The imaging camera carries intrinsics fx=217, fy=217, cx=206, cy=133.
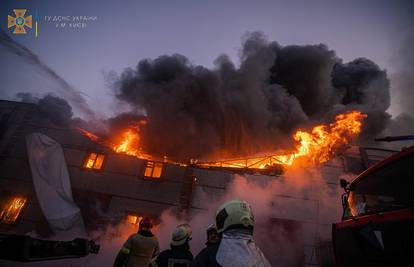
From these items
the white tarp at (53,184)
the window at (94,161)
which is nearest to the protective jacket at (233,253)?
the white tarp at (53,184)

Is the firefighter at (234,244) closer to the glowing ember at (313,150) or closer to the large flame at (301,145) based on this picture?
the large flame at (301,145)

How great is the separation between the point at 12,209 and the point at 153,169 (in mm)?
8347

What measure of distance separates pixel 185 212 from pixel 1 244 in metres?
10.9

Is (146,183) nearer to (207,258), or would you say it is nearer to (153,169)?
(153,169)

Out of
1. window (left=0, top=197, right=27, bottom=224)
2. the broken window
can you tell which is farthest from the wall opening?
window (left=0, top=197, right=27, bottom=224)

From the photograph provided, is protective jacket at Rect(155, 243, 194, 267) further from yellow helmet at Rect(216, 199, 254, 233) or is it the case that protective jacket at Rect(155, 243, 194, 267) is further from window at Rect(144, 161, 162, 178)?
window at Rect(144, 161, 162, 178)

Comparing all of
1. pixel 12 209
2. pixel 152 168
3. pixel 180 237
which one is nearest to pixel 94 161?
pixel 152 168

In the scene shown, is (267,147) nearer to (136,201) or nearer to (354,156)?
(354,156)

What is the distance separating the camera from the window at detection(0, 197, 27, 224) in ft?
40.5

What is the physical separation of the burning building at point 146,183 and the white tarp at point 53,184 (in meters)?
0.25

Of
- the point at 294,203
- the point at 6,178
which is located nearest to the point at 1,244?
the point at 294,203

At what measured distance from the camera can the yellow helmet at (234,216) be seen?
5.81 ft

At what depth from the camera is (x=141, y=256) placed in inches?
176

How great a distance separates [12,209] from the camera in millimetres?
12625
